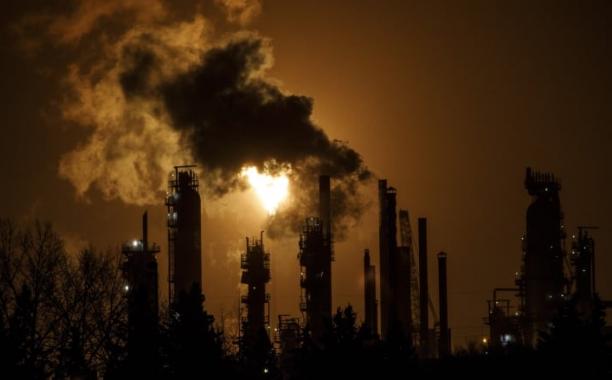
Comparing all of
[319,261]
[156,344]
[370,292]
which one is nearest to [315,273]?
[319,261]

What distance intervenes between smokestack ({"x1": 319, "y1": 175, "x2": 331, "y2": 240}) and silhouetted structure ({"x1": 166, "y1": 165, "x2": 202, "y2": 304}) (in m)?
9.88

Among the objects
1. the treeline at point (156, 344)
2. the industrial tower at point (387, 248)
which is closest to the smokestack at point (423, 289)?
the industrial tower at point (387, 248)

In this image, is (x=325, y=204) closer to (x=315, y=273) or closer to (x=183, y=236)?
(x=315, y=273)

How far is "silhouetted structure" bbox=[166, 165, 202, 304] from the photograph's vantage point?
67312 mm

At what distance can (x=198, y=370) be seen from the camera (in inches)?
1790

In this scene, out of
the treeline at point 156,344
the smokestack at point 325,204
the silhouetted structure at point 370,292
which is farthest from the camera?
the silhouetted structure at point 370,292

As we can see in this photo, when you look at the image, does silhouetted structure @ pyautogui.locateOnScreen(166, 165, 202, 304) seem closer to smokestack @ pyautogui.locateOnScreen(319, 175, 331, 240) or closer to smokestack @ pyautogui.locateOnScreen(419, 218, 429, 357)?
smokestack @ pyautogui.locateOnScreen(319, 175, 331, 240)

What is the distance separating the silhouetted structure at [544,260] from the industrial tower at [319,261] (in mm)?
11780

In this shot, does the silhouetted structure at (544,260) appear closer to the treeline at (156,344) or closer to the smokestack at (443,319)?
the smokestack at (443,319)

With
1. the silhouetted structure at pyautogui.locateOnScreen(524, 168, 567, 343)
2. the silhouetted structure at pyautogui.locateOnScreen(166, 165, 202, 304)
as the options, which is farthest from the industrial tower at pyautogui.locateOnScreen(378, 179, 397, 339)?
the silhouetted structure at pyautogui.locateOnScreen(166, 165, 202, 304)

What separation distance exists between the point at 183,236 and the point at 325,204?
12439 millimetres

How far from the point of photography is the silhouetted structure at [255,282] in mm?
78375

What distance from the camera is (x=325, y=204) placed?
7838 cm

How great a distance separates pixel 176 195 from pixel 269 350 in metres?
9.81
